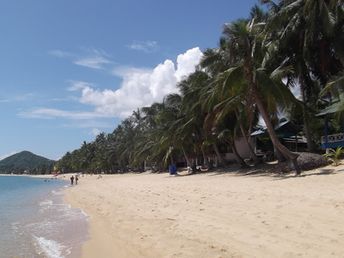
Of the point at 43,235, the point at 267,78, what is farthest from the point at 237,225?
the point at 267,78

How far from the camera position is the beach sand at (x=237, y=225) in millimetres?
7641

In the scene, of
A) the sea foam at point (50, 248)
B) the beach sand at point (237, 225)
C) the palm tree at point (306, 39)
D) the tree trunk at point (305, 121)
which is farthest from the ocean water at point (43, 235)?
the palm tree at point (306, 39)

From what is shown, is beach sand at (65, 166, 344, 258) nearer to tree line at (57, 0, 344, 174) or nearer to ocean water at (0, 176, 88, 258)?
ocean water at (0, 176, 88, 258)

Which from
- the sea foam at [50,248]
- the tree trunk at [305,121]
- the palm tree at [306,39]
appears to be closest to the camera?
the sea foam at [50,248]

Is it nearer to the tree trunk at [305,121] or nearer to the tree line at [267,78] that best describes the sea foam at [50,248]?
the tree line at [267,78]

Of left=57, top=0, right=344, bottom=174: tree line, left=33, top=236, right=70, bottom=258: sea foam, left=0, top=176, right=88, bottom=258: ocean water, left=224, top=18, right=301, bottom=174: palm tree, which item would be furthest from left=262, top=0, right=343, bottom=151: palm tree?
left=33, top=236, right=70, bottom=258: sea foam

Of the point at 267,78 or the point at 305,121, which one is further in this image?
the point at 305,121

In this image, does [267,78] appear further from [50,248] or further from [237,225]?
[50,248]

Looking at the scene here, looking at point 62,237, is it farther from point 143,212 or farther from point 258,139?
point 258,139

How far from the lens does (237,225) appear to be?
9.63 m

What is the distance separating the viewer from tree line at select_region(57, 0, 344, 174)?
21.0 metres

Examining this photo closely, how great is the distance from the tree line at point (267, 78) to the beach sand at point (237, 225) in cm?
603

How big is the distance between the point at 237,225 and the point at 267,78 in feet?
39.7

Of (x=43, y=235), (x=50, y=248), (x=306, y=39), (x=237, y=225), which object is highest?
(x=306, y=39)
